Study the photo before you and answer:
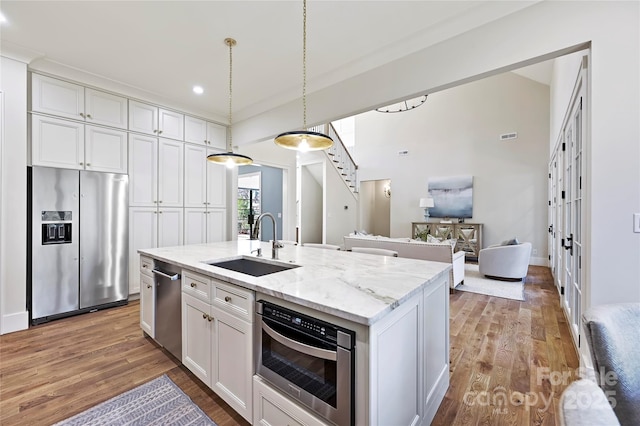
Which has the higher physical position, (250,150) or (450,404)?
(250,150)

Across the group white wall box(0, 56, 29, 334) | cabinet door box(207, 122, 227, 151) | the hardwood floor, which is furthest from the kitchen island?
cabinet door box(207, 122, 227, 151)

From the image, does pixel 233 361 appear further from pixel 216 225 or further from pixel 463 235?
pixel 463 235

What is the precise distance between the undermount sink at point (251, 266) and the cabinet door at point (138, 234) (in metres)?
2.22

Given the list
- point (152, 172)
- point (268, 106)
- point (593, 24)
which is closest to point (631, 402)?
point (593, 24)

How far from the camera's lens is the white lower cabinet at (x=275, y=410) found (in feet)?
4.17

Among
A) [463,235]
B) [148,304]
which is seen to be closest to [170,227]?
[148,304]

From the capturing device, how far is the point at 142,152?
3.82m

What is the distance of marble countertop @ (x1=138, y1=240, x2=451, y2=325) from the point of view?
117 centimetres

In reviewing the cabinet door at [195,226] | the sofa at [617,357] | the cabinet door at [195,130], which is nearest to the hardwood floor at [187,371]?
the sofa at [617,357]

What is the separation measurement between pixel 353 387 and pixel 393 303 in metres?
0.37

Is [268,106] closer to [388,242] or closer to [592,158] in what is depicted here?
[388,242]

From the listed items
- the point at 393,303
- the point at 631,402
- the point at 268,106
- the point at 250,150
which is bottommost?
the point at 631,402

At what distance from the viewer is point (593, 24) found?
181cm

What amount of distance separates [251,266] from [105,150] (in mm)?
2722
